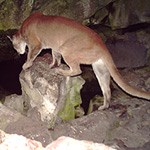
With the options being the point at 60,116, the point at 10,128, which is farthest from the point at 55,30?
the point at 10,128

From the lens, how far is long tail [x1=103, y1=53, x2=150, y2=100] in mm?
7783

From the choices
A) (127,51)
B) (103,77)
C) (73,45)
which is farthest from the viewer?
(127,51)

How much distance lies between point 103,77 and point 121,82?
2.04ft

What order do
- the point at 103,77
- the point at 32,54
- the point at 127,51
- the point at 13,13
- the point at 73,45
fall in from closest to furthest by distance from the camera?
the point at 73,45, the point at 103,77, the point at 32,54, the point at 127,51, the point at 13,13

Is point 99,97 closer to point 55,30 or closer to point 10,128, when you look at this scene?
point 55,30

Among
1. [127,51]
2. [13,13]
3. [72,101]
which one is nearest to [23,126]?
[72,101]

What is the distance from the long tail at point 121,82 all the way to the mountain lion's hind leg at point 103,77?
21 cm

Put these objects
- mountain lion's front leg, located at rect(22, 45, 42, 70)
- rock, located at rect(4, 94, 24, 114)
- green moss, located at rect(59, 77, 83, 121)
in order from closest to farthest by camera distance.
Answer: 1. green moss, located at rect(59, 77, 83, 121)
2. rock, located at rect(4, 94, 24, 114)
3. mountain lion's front leg, located at rect(22, 45, 42, 70)

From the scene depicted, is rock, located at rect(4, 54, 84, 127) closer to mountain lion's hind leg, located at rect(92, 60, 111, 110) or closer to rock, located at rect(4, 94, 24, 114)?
rock, located at rect(4, 94, 24, 114)

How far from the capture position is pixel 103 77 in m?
8.48

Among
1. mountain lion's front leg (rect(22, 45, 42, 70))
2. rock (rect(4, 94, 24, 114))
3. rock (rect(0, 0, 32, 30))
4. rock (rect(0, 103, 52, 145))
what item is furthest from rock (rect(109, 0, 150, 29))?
rock (rect(0, 103, 52, 145))

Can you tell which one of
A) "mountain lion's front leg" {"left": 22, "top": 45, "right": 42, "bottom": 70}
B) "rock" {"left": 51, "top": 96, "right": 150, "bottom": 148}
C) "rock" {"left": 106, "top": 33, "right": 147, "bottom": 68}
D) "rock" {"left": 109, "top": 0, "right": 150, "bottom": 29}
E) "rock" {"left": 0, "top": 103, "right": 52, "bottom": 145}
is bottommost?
"rock" {"left": 106, "top": 33, "right": 147, "bottom": 68}

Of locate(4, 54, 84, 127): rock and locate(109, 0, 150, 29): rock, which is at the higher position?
locate(4, 54, 84, 127): rock

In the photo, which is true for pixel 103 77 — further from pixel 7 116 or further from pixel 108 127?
pixel 7 116
